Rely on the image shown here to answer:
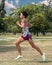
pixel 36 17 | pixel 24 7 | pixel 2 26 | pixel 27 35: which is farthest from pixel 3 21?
pixel 27 35

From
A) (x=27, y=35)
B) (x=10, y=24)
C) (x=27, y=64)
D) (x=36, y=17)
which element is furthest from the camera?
(x=10, y=24)

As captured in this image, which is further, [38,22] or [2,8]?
[2,8]

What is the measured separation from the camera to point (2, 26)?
96.8 meters

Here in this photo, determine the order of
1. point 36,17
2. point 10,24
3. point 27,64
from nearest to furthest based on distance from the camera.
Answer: point 27,64
point 36,17
point 10,24

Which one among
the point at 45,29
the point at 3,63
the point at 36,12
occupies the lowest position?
the point at 45,29

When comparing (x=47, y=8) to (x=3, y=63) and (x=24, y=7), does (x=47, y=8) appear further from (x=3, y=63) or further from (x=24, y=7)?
(x=3, y=63)

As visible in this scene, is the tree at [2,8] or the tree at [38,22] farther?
the tree at [2,8]

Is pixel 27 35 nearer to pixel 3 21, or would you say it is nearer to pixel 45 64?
pixel 45 64

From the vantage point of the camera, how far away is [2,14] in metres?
108

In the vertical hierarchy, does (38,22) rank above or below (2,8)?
below

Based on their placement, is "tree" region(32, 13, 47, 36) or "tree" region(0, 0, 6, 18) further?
"tree" region(0, 0, 6, 18)

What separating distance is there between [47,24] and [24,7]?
9142 millimetres

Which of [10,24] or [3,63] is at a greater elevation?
[3,63]

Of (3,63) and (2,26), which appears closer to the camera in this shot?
(3,63)
